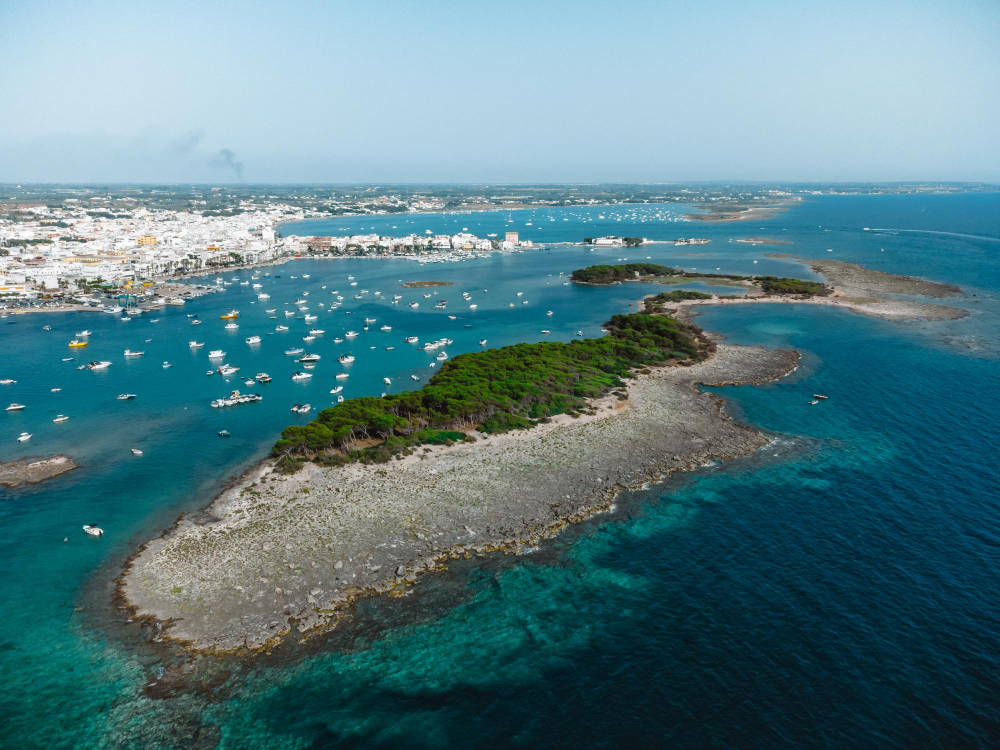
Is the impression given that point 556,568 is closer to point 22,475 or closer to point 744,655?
→ point 744,655

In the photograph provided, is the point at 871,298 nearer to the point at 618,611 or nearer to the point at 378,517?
the point at 618,611

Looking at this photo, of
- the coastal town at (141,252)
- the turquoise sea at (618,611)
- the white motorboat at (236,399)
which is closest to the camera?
the turquoise sea at (618,611)

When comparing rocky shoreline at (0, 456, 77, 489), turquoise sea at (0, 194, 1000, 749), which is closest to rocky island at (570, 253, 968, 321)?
turquoise sea at (0, 194, 1000, 749)

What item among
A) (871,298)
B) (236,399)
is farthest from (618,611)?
(871,298)

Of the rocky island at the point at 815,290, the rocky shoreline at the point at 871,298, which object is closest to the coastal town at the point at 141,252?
the rocky island at the point at 815,290

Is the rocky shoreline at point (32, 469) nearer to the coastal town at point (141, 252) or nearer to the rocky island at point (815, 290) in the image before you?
the coastal town at point (141, 252)

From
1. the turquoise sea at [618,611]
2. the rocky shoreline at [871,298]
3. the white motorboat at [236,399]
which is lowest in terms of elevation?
the turquoise sea at [618,611]

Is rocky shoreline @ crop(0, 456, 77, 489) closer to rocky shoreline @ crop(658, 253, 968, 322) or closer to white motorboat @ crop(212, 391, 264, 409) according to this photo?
white motorboat @ crop(212, 391, 264, 409)
